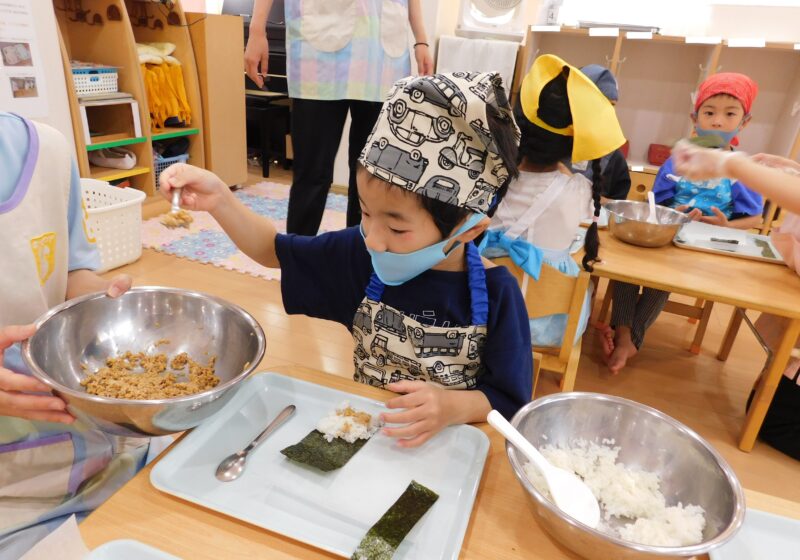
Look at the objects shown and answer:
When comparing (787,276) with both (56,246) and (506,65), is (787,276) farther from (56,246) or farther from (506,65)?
(506,65)

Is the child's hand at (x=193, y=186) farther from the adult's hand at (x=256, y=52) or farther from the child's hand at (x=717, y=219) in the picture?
the child's hand at (x=717, y=219)

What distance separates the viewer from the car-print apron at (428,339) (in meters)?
0.93

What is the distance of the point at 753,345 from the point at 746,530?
7.75 feet

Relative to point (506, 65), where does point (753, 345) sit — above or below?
below

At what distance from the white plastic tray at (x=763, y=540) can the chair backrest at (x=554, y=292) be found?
934mm

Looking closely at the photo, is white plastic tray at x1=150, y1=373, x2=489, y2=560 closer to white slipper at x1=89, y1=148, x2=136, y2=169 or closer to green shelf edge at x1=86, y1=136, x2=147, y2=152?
green shelf edge at x1=86, y1=136, x2=147, y2=152

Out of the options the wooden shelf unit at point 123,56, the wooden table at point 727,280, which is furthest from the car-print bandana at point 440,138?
the wooden shelf unit at point 123,56

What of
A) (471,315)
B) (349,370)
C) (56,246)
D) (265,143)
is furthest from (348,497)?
(265,143)

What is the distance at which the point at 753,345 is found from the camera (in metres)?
2.61

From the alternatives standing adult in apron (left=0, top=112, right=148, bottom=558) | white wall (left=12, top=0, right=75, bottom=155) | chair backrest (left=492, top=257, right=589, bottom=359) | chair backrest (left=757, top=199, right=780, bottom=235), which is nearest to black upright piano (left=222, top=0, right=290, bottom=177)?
white wall (left=12, top=0, right=75, bottom=155)

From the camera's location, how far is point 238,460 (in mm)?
682

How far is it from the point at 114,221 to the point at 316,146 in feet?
3.51

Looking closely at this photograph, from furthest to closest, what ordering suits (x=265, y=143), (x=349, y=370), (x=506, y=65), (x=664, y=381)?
(x=265, y=143) < (x=506, y=65) < (x=664, y=381) < (x=349, y=370)

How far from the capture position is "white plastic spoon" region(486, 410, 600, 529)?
0.63 m
